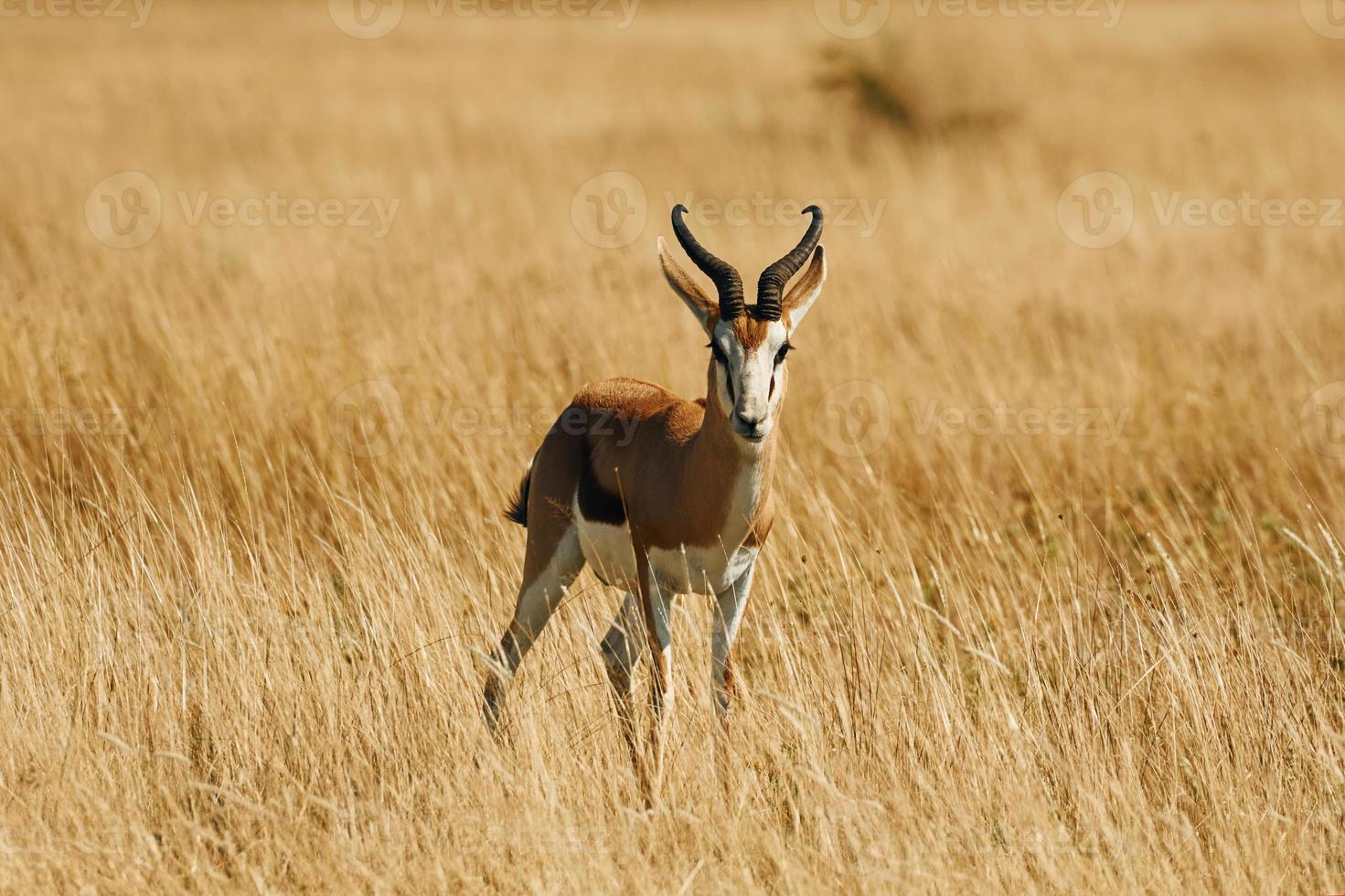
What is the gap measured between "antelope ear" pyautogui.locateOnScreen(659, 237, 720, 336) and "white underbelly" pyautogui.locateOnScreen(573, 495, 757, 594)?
796 millimetres

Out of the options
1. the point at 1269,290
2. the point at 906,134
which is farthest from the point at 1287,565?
the point at 906,134

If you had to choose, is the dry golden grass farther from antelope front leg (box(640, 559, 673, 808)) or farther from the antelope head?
the antelope head

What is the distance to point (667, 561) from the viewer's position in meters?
4.96

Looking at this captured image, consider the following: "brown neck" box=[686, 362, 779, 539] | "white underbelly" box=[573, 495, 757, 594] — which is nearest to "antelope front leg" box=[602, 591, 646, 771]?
"white underbelly" box=[573, 495, 757, 594]

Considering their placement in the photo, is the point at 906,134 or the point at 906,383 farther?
the point at 906,134

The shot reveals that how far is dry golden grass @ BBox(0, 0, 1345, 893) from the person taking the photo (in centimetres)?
446

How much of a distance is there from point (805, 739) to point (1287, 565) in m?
3.14

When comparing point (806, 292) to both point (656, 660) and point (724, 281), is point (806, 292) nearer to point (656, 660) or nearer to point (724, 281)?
point (724, 281)

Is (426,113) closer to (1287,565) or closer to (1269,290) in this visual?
(1269,290)

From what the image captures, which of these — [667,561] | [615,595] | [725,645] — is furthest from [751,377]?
[615,595]

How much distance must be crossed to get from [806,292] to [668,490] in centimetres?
87

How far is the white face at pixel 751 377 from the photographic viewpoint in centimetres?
441

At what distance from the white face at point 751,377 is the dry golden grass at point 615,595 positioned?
1120 millimetres

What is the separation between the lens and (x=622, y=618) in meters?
5.43
